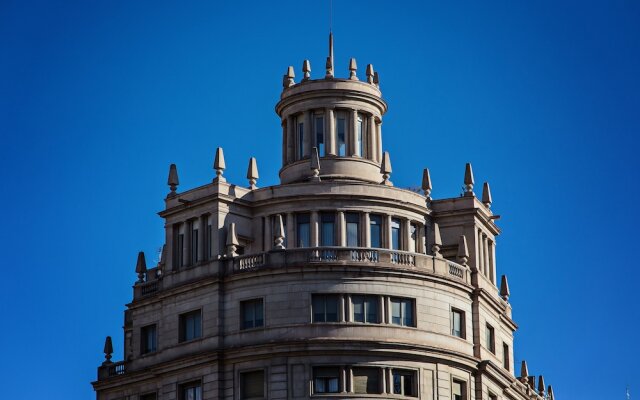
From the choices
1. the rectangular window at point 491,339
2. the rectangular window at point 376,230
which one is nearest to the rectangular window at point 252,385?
the rectangular window at point 376,230

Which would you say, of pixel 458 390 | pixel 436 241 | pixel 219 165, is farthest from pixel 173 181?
pixel 458 390

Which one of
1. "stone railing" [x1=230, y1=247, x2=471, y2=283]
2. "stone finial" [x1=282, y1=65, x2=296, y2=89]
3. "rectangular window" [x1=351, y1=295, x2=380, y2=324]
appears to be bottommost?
"rectangular window" [x1=351, y1=295, x2=380, y2=324]

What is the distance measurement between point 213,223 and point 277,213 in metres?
4.04

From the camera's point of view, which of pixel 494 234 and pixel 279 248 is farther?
pixel 494 234

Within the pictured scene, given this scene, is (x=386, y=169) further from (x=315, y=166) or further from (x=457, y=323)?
(x=457, y=323)

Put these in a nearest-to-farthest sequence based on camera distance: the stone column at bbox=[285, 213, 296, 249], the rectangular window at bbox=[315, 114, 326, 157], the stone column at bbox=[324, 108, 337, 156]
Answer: the stone column at bbox=[285, 213, 296, 249], the stone column at bbox=[324, 108, 337, 156], the rectangular window at bbox=[315, 114, 326, 157]

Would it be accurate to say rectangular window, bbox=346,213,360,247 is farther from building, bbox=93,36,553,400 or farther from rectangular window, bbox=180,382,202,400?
rectangular window, bbox=180,382,202,400

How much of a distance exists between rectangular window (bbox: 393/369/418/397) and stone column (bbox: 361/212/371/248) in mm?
8463

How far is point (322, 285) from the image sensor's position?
109062mm

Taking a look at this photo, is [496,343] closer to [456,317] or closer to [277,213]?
[456,317]

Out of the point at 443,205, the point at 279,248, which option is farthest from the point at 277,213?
the point at 443,205

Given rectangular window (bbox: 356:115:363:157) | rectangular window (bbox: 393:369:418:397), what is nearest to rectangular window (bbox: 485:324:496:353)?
rectangular window (bbox: 393:369:418:397)

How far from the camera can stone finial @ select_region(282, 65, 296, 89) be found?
12206 centimetres

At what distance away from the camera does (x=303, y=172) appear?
118625mm
